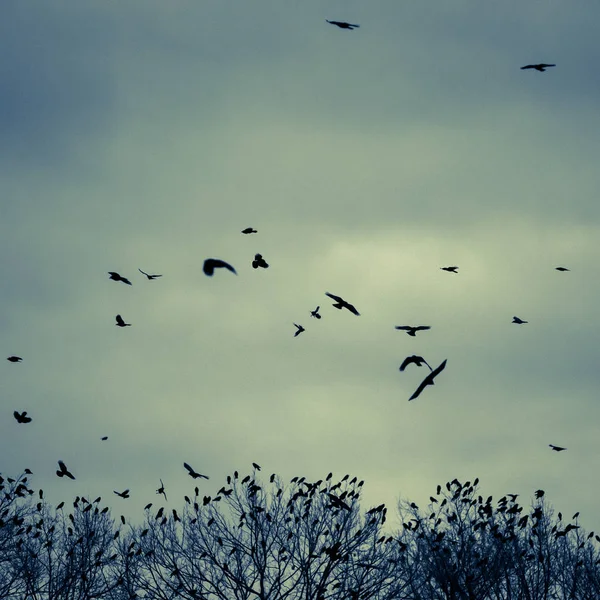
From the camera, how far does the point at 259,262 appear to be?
42.1 feet

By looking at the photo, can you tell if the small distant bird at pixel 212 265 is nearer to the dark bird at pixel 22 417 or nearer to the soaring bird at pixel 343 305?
the soaring bird at pixel 343 305

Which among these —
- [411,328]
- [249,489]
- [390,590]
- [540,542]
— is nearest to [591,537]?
[540,542]

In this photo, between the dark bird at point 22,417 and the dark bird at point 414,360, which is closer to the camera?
the dark bird at point 414,360

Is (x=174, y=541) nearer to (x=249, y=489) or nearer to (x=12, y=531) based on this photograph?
(x=249, y=489)

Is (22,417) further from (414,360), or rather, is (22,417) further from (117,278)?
(414,360)

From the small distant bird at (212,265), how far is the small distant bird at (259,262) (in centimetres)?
397

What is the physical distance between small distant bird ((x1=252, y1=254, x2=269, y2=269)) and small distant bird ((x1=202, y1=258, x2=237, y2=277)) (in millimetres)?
3968

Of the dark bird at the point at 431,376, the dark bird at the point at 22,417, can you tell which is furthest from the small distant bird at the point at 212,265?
the dark bird at the point at 22,417

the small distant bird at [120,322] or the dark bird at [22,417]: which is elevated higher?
the small distant bird at [120,322]

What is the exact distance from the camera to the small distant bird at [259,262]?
12.6m

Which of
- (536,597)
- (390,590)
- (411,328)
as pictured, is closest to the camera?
(411,328)

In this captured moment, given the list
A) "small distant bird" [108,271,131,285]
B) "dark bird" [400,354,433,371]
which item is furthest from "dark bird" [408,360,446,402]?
"small distant bird" [108,271,131,285]

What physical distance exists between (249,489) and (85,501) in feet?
23.4

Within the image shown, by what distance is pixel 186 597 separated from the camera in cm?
2986
